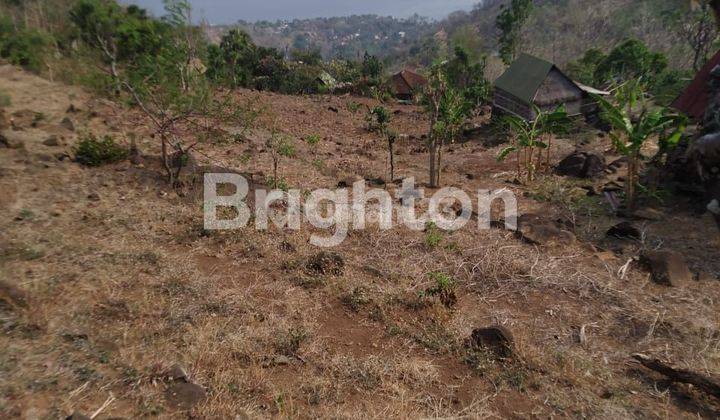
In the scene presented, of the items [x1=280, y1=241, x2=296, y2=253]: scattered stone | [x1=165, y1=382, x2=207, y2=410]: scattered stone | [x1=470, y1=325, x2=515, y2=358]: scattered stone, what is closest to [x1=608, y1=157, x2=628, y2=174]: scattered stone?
[x1=470, y1=325, x2=515, y2=358]: scattered stone

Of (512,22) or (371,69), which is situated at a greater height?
(512,22)

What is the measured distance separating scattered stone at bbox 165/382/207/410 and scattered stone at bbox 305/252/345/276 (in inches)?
101

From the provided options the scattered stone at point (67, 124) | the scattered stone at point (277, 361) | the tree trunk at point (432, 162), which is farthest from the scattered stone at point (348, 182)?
the scattered stone at point (67, 124)

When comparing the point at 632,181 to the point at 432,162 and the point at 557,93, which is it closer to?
the point at 432,162

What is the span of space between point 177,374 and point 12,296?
226 cm

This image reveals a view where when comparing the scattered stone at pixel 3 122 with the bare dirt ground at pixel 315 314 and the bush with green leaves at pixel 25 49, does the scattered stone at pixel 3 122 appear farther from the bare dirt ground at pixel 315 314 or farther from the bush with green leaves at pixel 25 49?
the bush with green leaves at pixel 25 49

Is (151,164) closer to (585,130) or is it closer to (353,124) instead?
(353,124)

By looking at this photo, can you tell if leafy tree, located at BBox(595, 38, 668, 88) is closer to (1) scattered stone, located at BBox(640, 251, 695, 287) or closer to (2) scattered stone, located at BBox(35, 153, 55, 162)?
(1) scattered stone, located at BBox(640, 251, 695, 287)

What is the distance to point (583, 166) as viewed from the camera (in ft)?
35.4

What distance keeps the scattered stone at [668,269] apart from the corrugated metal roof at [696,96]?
20.4ft

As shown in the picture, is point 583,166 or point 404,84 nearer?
point 583,166

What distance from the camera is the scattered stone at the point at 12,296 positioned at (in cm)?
448

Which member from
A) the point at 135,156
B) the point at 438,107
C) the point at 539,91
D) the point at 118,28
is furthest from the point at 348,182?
the point at 118,28

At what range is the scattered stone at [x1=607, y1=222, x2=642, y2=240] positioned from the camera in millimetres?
7135
